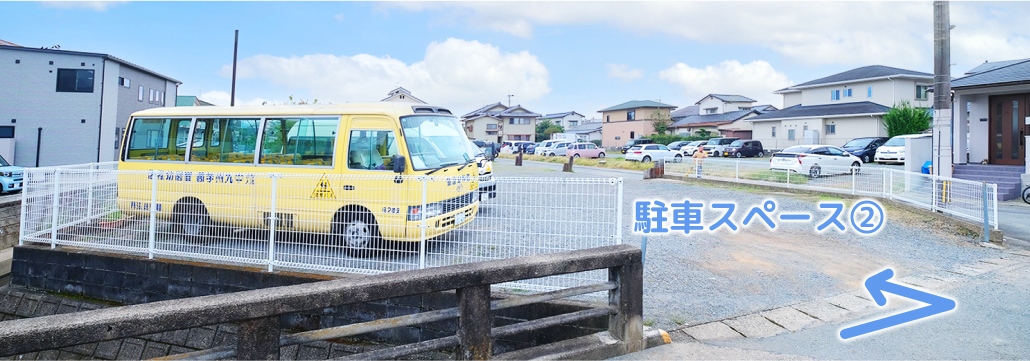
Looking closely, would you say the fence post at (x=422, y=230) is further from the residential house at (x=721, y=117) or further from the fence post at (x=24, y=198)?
the residential house at (x=721, y=117)

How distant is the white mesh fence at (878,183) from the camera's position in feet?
27.4

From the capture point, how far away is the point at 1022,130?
1371 cm

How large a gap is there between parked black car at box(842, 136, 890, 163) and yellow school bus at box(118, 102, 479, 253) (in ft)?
76.8

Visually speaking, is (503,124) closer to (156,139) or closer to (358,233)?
(156,139)

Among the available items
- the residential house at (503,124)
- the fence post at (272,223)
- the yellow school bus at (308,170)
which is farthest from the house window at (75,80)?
the residential house at (503,124)

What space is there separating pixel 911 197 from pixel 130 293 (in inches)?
483

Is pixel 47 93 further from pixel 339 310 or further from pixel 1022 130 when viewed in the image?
pixel 1022 130

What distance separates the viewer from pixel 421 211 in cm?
482

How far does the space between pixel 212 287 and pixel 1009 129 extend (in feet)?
58.7

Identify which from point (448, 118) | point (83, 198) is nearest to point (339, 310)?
point (448, 118)

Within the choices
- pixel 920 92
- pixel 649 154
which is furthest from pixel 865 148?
pixel 920 92

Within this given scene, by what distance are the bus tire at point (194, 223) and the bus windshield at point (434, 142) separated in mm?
2201

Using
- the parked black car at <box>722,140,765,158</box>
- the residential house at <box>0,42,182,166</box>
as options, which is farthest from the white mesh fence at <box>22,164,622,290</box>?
the parked black car at <box>722,140,765,158</box>

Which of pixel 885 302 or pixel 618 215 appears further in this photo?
pixel 885 302
